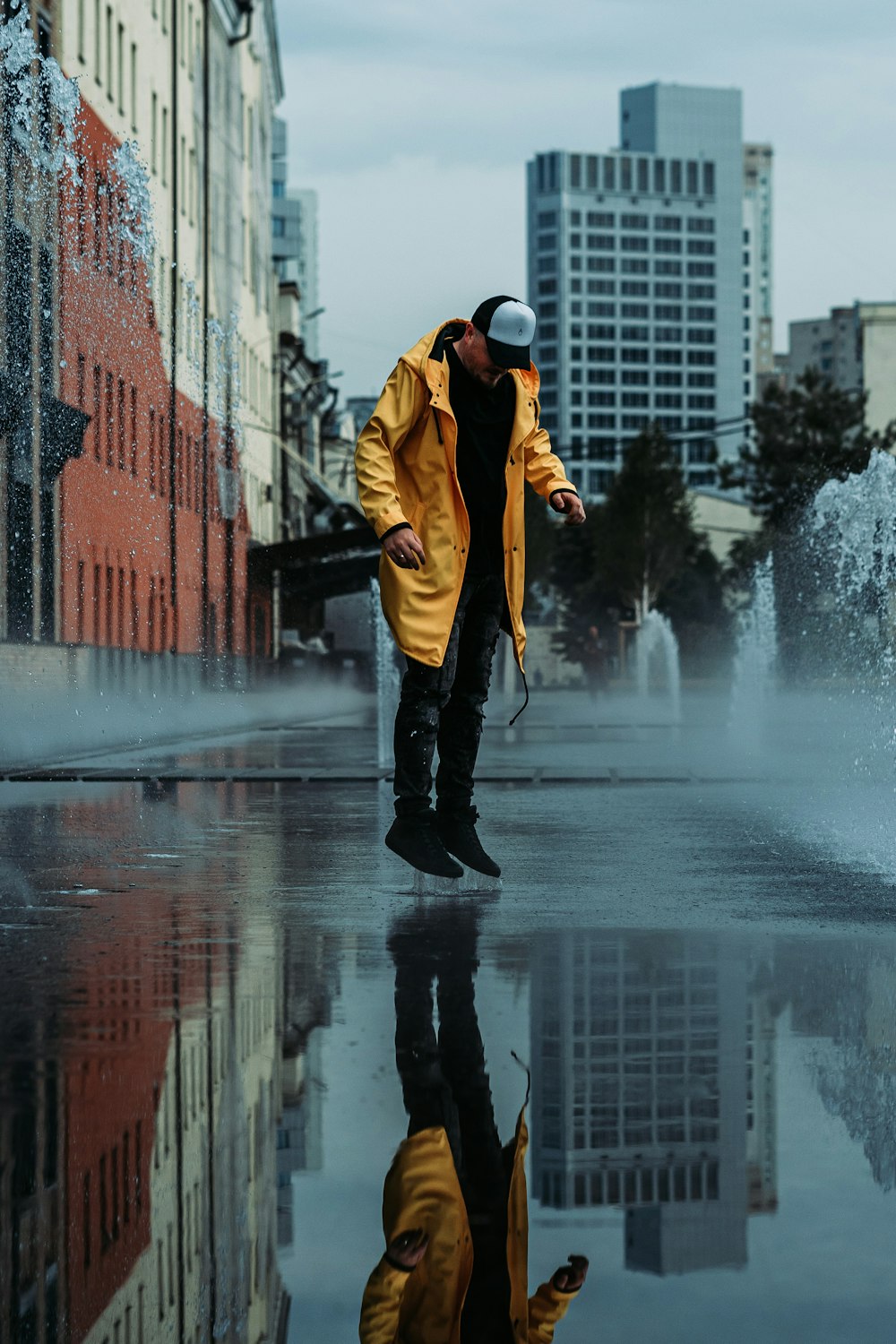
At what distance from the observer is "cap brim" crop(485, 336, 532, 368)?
6398 mm

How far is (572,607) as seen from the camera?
327 feet

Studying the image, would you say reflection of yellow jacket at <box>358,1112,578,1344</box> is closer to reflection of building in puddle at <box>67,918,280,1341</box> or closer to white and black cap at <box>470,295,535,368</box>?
reflection of building in puddle at <box>67,918,280,1341</box>

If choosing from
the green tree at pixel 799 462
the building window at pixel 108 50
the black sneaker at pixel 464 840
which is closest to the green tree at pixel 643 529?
the green tree at pixel 799 462

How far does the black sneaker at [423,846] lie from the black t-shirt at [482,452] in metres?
0.82

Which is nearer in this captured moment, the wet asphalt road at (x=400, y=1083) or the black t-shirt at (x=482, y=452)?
the wet asphalt road at (x=400, y=1083)

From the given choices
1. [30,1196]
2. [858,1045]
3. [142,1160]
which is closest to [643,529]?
[858,1045]

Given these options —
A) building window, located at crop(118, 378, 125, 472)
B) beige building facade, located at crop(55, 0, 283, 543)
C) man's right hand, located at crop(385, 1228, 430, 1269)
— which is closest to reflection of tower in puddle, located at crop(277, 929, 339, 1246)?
man's right hand, located at crop(385, 1228, 430, 1269)

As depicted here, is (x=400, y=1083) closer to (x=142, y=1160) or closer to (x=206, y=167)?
(x=142, y=1160)

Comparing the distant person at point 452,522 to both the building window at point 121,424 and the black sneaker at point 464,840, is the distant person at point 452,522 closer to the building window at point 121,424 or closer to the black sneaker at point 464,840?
the black sneaker at point 464,840

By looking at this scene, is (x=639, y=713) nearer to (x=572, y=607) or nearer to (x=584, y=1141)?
(x=584, y=1141)

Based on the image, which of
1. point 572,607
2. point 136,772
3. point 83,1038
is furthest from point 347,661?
point 83,1038

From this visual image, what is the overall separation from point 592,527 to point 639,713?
53514 millimetres

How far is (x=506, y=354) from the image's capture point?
641 centimetres

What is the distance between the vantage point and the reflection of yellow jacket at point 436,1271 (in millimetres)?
2537
